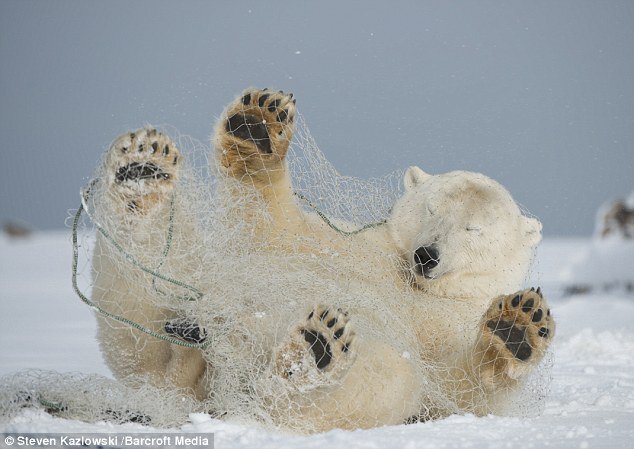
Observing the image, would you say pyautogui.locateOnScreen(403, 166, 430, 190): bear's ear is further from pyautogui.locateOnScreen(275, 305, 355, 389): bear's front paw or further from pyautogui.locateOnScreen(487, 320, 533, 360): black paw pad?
pyautogui.locateOnScreen(275, 305, 355, 389): bear's front paw

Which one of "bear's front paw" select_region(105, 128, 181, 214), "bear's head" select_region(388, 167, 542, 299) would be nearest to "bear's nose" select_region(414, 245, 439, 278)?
"bear's head" select_region(388, 167, 542, 299)

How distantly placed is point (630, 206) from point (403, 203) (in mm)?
10973

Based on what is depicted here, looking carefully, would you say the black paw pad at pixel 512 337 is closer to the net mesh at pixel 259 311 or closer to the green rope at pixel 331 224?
the net mesh at pixel 259 311

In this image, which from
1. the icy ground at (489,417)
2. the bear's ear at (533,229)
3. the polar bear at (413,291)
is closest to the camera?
the icy ground at (489,417)

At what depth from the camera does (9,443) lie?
227 cm

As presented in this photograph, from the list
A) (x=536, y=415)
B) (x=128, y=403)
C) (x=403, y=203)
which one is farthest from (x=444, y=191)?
(x=128, y=403)

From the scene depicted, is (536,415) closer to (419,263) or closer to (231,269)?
(419,263)

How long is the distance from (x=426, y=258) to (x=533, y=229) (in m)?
0.74

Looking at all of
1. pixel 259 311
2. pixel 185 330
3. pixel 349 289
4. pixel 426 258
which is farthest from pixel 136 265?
pixel 426 258

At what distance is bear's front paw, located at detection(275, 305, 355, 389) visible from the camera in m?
2.52

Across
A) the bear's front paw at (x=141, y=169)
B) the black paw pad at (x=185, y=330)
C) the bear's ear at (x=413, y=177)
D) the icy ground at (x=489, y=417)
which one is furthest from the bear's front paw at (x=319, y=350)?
the bear's ear at (x=413, y=177)

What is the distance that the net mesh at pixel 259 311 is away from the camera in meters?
2.69

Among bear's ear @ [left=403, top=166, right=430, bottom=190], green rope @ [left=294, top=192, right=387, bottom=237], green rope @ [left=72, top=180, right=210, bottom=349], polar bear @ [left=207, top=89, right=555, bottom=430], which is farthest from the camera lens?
bear's ear @ [left=403, top=166, right=430, bottom=190]

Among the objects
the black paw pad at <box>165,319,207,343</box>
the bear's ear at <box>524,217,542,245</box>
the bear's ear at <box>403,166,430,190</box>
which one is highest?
the bear's ear at <box>403,166,430,190</box>
